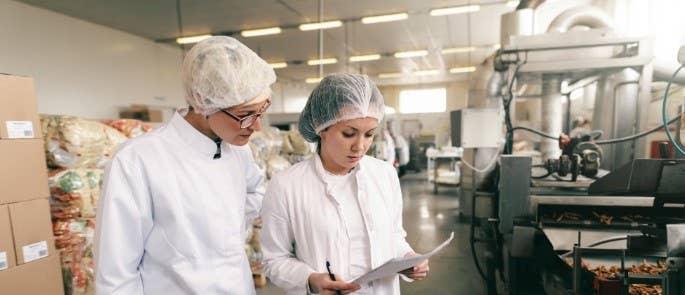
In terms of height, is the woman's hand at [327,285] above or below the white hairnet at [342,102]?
below

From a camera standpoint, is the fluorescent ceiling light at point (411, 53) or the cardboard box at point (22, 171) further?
the fluorescent ceiling light at point (411, 53)

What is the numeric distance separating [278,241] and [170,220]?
0.31 m

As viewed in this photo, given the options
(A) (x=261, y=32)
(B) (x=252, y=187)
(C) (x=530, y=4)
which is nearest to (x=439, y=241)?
(C) (x=530, y=4)

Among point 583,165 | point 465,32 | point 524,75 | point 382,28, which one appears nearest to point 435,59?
point 465,32

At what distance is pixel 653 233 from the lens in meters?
1.41

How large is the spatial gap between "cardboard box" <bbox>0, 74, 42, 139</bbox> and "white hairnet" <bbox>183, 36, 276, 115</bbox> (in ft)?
3.38

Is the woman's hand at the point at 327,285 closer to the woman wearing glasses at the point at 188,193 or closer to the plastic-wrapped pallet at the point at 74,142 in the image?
the woman wearing glasses at the point at 188,193

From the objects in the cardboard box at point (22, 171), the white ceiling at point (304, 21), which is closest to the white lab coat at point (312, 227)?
the cardboard box at point (22, 171)

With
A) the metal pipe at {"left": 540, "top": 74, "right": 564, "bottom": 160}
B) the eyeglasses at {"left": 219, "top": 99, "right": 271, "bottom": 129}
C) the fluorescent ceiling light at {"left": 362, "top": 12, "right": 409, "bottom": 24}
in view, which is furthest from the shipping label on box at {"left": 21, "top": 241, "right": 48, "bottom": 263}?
the fluorescent ceiling light at {"left": 362, "top": 12, "right": 409, "bottom": 24}

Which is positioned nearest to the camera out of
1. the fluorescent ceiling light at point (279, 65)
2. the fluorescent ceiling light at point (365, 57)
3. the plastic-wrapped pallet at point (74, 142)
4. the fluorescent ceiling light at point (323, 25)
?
the plastic-wrapped pallet at point (74, 142)

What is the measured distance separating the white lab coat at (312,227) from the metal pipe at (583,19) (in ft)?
10.0

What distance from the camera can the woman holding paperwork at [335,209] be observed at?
96cm

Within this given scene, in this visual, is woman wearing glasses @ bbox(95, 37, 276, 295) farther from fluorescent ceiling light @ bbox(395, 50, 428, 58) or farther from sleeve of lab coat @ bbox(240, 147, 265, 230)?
fluorescent ceiling light @ bbox(395, 50, 428, 58)

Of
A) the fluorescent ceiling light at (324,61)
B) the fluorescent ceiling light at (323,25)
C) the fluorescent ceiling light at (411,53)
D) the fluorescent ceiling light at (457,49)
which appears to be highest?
the fluorescent ceiling light at (323,25)
